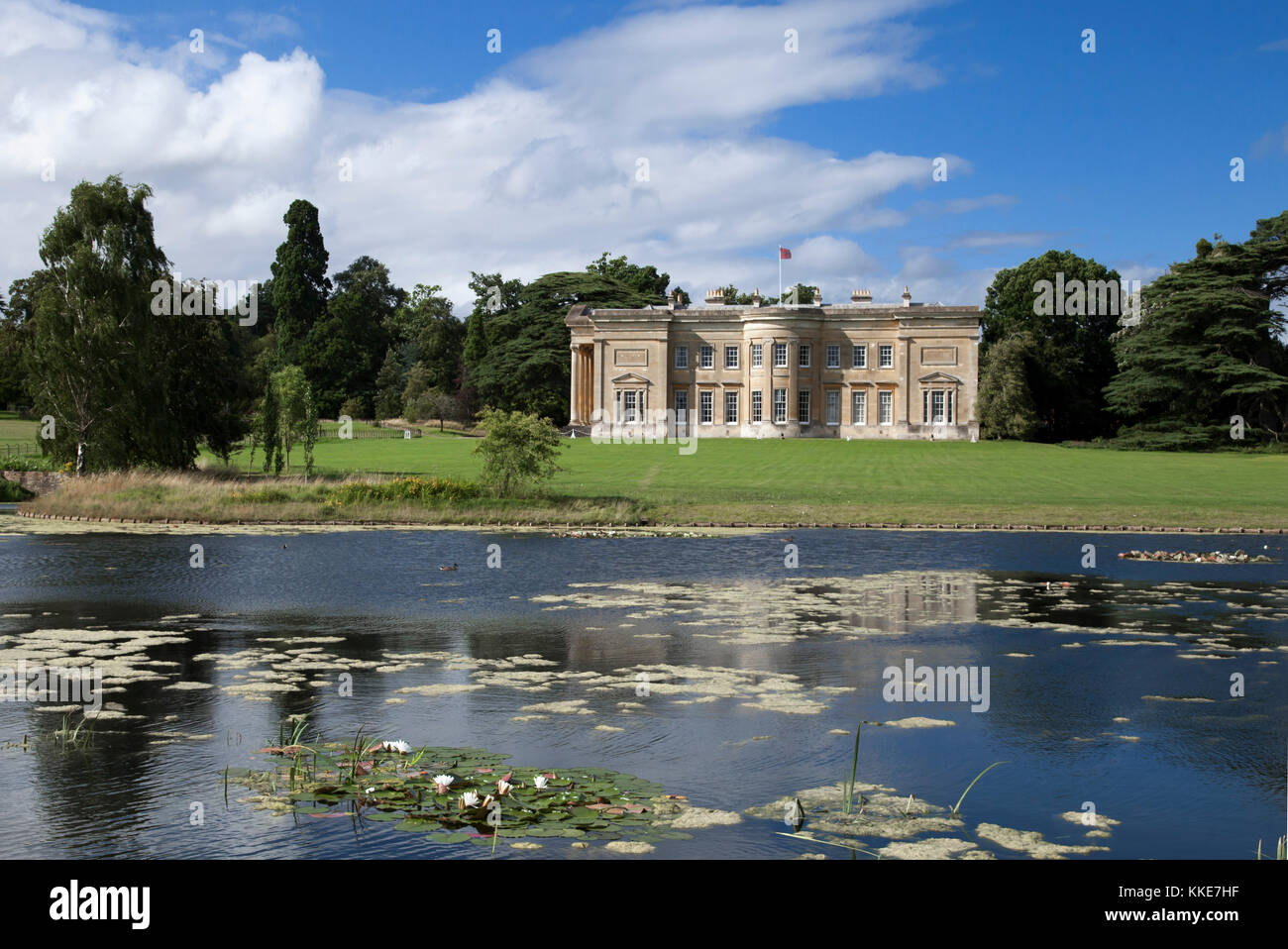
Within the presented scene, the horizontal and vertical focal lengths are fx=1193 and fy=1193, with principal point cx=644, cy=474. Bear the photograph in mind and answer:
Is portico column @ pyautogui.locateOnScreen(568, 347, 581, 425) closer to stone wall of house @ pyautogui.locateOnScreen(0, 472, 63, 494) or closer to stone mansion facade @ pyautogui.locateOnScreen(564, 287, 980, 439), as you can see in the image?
stone mansion facade @ pyautogui.locateOnScreen(564, 287, 980, 439)

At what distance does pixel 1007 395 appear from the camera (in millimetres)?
80125

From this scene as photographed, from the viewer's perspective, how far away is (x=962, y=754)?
34.6ft

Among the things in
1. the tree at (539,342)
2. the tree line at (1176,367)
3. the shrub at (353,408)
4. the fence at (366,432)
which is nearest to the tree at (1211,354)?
the tree line at (1176,367)

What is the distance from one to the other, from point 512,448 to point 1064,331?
6723 centimetres

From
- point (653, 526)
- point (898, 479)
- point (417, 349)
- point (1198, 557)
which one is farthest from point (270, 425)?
point (417, 349)

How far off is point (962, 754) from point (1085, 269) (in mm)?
89420

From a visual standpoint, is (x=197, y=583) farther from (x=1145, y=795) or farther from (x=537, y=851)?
(x=1145, y=795)

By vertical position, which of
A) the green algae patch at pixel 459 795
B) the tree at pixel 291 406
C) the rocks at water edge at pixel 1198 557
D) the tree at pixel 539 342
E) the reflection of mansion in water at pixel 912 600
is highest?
the tree at pixel 539 342

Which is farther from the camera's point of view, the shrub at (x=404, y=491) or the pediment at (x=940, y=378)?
the pediment at (x=940, y=378)

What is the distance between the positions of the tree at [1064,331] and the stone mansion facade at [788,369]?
395cm

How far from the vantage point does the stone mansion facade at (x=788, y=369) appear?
8356cm

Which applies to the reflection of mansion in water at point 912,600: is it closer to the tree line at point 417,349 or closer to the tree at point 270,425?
the tree line at point 417,349

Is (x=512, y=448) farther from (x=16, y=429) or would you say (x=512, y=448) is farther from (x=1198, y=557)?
(x=16, y=429)
